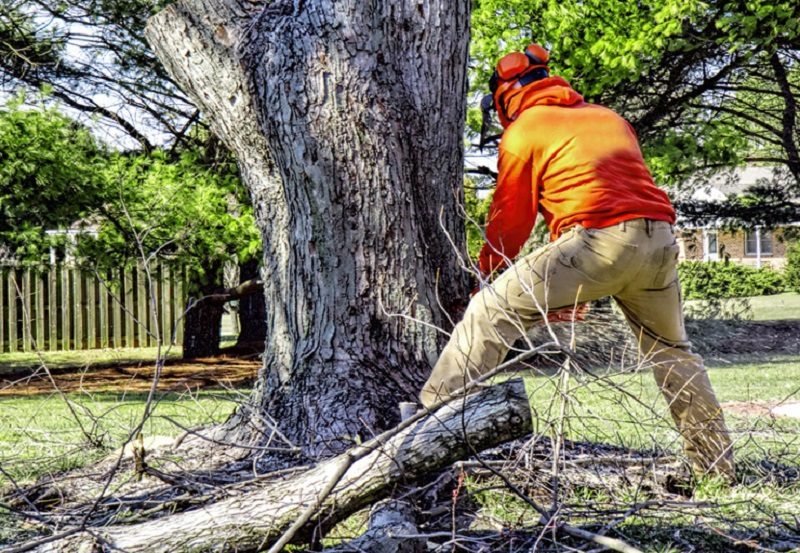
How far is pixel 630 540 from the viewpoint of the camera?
358 centimetres

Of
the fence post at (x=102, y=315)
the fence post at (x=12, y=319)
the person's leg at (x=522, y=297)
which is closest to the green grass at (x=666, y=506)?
the person's leg at (x=522, y=297)

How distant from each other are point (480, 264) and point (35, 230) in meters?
8.09

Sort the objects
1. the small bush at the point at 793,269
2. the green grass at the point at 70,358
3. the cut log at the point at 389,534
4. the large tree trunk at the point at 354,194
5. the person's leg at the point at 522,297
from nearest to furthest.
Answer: the cut log at the point at 389,534 < the person's leg at the point at 522,297 < the large tree trunk at the point at 354,194 < the green grass at the point at 70,358 < the small bush at the point at 793,269

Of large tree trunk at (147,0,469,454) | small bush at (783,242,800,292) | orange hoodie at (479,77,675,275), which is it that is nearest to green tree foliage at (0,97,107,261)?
large tree trunk at (147,0,469,454)

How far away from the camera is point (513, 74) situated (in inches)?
172

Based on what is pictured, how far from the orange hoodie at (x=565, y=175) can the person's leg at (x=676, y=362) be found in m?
0.30

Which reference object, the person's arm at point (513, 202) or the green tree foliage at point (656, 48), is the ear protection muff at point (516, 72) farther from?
the green tree foliage at point (656, 48)

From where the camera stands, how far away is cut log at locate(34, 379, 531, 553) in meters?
3.18

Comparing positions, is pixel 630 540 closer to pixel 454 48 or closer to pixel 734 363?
pixel 454 48

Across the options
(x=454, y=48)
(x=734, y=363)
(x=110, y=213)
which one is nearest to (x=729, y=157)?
(x=734, y=363)

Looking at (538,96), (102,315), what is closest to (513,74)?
(538,96)

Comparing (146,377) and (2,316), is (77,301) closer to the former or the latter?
(2,316)

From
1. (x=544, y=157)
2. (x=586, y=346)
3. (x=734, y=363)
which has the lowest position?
(x=734, y=363)

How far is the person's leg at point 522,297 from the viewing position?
3877 millimetres
